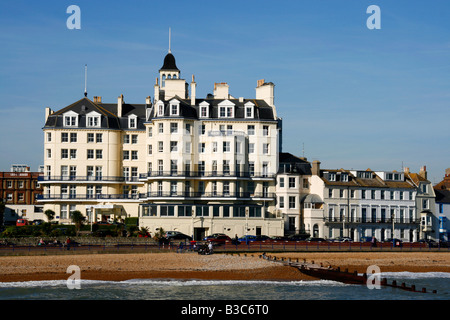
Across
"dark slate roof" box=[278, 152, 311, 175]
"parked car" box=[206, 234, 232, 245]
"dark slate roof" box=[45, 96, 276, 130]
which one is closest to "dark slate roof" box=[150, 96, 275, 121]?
"dark slate roof" box=[45, 96, 276, 130]

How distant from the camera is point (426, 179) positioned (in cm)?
10100

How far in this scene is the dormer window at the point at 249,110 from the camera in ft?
294

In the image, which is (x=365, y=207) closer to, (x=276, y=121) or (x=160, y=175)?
(x=276, y=121)

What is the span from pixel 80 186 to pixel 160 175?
12.6 metres

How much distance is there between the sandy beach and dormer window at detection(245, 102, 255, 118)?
26.8 metres

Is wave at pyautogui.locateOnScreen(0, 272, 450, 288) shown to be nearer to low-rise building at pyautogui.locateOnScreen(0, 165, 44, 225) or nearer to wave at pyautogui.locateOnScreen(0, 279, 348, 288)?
wave at pyautogui.locateOnScreen(0, 279, 348, 288)

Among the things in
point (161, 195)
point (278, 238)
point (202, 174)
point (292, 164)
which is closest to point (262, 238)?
point (278, 238)

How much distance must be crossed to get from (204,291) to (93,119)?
51681 millimetres

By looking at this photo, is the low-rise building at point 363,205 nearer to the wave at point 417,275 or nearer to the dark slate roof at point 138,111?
the dark slate roof at point 138,111

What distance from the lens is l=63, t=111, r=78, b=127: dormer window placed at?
303 ft

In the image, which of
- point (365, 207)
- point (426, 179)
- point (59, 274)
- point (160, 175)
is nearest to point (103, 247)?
point (59, 274)

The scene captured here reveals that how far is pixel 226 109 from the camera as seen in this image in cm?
8975

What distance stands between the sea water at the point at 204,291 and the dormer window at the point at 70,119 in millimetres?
44509

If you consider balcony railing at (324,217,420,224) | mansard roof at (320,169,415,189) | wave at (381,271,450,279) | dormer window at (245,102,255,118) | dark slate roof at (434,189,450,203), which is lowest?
wave at (381,271,450,279)
